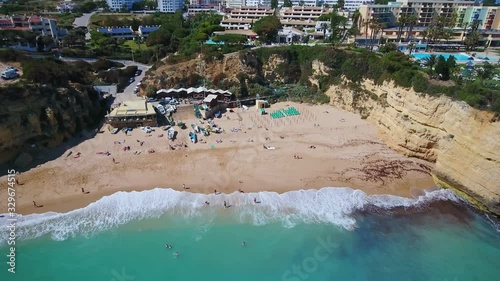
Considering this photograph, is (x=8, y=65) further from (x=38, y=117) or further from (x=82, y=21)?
(x=82, y=21)

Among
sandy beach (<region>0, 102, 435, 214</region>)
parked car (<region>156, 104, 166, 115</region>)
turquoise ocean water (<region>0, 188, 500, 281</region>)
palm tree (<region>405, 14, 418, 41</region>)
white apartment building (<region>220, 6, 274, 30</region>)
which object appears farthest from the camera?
white apartment building (<region>220, 6, 274, 30</region>)

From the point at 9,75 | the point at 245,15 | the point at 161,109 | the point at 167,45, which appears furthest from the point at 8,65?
the point at 245,15

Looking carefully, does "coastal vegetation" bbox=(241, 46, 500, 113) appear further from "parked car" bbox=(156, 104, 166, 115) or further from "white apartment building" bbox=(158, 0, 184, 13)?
"white apartment building" bbox=(158, 0, 184, 13)

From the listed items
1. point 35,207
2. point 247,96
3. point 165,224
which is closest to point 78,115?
point 35,207

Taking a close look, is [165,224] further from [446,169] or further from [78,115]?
[446,169]

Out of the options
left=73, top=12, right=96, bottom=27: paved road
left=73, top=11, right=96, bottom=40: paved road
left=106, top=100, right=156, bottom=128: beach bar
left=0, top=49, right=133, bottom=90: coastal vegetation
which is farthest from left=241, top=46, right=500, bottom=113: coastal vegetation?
left=73, top=12, right=96, bottom=27: paved road
